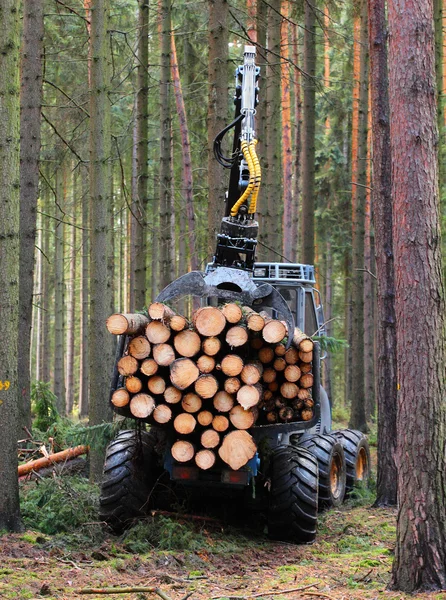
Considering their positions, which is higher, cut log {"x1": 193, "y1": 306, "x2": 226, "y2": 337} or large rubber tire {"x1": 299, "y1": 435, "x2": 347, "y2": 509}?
cut log {"x1": 193, "y1": 306, "x2": 226, "y2": 337}

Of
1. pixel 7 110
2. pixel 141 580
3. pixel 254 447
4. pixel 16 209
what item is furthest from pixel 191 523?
pixel 7 110

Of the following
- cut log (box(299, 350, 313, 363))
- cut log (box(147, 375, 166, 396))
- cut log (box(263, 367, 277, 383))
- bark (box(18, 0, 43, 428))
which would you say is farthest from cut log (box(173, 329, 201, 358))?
bark (box(18, 0, 43, 428))

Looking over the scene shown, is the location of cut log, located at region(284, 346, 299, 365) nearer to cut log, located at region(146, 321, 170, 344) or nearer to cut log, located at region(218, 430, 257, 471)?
cut log, located at region(218, 430, 257, 471)

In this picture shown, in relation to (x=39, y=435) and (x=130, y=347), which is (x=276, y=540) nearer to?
(x=130, y=347)

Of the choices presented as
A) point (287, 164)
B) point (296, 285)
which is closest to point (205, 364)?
point (296, 285)

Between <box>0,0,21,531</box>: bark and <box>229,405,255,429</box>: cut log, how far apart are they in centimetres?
212

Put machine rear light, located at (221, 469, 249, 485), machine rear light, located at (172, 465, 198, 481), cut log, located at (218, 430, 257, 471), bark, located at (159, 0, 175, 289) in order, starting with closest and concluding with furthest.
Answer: cut log, located at (218, 430, 257, 471), machine rear light, located at (221, 469, 249, 485), machine rear light, located at (172, 465, 198, 481), bark, located at (159, 0, 175, 289)

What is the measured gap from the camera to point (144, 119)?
15.7 meters

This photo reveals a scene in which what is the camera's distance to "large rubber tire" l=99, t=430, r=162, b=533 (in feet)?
27.0

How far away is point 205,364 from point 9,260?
86.2 inches

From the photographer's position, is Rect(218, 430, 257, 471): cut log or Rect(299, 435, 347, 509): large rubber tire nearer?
Rect(218, 430, 257, 471): cut log

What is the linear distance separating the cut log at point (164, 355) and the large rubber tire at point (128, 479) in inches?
51.5

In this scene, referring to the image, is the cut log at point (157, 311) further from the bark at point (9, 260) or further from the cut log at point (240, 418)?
the bark at point (9, 260)

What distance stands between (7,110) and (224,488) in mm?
4478
